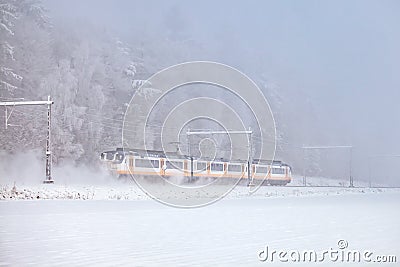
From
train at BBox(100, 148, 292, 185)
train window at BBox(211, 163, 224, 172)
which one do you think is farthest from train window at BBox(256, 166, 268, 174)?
train window at BBox(211, 163, 224, 172)

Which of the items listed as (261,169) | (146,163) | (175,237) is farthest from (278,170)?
(175,237)

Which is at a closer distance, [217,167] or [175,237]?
[175,237]

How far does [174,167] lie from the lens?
112 feet

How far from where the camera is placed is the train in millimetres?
31609

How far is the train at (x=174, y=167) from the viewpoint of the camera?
31609 mm

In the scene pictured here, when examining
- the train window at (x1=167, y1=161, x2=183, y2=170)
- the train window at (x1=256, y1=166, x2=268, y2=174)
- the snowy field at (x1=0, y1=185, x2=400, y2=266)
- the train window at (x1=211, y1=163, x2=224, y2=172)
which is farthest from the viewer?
the train window at (x1=256, y1=166, x2=268, y2=174)

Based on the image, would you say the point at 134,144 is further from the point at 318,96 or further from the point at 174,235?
the point at 318,96

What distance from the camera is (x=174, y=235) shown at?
970cm

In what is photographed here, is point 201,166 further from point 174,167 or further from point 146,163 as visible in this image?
point 146,163

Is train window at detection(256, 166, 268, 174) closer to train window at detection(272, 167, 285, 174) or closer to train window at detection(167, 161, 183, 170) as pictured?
train window at detection(272, 167, 285, 174)

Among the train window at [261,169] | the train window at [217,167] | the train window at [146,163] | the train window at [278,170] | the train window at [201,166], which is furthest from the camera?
the train window at [278,170]

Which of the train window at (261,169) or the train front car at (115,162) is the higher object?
the train front car at (115,162)

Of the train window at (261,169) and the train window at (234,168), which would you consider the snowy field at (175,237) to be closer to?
the train window at (234,168)

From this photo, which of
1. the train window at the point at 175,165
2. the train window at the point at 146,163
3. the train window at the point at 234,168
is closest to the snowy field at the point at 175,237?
the train window at the point at 146,163
